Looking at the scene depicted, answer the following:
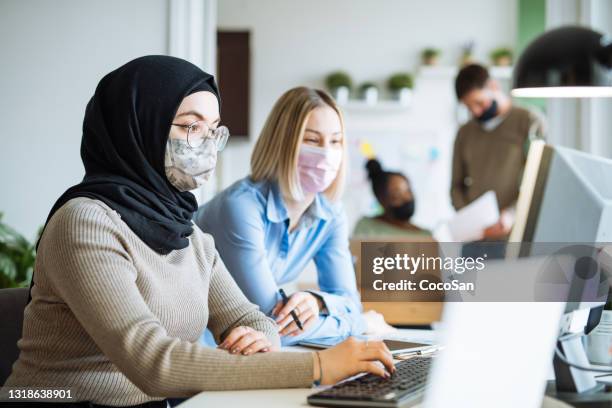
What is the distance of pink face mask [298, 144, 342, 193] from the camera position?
85.4 inches

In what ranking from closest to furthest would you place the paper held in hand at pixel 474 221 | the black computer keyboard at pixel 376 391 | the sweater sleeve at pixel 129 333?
the black computer keyboard at pixel 376 391
the sweater sleeve at pixel 129 333
the paper held in hand at pixel 474 221

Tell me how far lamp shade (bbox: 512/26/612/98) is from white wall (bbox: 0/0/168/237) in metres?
2.04

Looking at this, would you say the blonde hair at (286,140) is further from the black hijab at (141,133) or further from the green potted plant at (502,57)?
the green potted plant at (502,57)

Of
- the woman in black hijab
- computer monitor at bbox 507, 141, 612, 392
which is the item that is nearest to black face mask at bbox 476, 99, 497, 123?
computer monitor at bbox 507, 141, 612, 392

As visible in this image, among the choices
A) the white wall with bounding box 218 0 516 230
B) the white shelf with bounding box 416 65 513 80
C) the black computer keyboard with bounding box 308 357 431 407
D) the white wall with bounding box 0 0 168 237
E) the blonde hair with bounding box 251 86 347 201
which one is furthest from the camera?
the white wall with bounding box 218 0 516 230

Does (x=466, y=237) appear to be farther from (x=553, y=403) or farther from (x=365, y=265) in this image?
(x=553, y=403)

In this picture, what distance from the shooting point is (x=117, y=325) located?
1.17m

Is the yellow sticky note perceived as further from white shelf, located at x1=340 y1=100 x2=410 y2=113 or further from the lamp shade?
the lamp shade

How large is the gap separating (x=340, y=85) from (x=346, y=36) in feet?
1.59

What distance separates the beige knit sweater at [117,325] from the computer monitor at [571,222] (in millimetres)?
445

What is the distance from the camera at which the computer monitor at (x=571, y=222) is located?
4.08 feet

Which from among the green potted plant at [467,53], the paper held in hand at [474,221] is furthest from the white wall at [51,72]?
the green potted plant at [467,53]

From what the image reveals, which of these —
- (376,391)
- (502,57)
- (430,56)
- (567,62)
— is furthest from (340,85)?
(376,391)

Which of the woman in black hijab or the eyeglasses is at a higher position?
the eyeglasses
